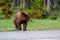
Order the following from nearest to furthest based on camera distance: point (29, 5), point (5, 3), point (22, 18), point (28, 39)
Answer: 1. point (28, 39)
2. point (22, 18)
3. point (5, 3)
4. point (29, 5)

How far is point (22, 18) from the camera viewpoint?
28.6 feet

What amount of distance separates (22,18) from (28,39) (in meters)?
4.40

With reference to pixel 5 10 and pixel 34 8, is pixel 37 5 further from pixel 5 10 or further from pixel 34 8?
pixel 5 10

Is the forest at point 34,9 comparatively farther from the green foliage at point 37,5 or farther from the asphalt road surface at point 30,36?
the asphalt road surface at point 30,36

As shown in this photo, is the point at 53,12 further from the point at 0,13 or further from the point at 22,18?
the point at 22,18

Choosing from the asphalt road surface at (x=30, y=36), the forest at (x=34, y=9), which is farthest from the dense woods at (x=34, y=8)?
the asphalt road surface at (x=30, y=36)

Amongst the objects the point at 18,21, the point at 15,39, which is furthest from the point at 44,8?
the point at 15,39

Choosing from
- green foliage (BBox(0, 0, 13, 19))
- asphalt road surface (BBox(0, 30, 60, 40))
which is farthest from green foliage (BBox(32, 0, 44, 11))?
asphalt road surface (BBox(0, 30, 60, 40))

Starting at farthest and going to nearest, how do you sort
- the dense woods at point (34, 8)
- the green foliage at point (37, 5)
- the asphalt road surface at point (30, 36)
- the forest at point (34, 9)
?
the green foliage at point (37, 5) < the dense woods at point (34, 8) < the forest at point (34, 9) < the asphalt road surface at point (30, 36)

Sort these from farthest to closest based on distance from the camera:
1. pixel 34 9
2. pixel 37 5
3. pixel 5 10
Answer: pixel 34 9 → pixel 37 5 → pixel 5 10

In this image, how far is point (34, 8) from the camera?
20.7 meters

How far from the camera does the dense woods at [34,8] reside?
1964 cm

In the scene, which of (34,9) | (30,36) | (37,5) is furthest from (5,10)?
(30,36)

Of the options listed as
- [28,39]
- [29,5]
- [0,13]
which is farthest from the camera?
[29,5]
